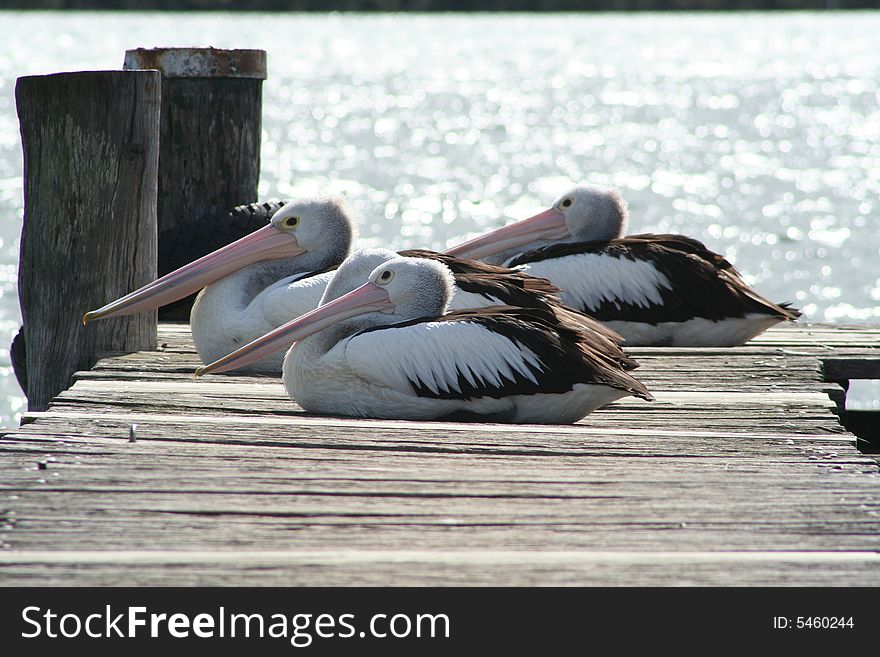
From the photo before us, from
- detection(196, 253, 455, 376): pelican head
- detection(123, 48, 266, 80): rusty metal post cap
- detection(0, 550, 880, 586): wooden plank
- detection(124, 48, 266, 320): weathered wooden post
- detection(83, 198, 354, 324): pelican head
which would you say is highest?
detection(123, 48, 266, 80): rusty metal post cap

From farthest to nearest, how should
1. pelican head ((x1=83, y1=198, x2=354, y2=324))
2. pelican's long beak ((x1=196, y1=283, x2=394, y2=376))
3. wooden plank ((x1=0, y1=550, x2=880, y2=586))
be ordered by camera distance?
pelican head ((x1=83, y1=198, x2=354, y2=324)), pelican's long beak ((x1=196, y1=283, x2=394, y2=376)), wooden plank ((x1=0, y1=550, x2=880, y2=586))

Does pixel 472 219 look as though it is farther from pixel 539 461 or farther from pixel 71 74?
pixel 539 461

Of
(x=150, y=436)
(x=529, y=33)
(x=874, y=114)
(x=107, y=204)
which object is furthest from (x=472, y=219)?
(x=529, y=33)

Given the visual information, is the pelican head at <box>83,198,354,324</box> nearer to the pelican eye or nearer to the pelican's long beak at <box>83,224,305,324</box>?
the pelican's long beak at <box>83,224,305,324</box>

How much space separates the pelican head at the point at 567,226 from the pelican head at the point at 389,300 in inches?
73.0

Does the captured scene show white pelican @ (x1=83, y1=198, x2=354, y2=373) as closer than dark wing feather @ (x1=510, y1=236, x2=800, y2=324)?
Yes

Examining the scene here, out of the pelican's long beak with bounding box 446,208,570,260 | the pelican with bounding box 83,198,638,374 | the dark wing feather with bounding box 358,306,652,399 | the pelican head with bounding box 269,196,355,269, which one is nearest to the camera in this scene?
the dark wing feather with bounding box 358,306,652,399

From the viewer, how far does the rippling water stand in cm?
1608

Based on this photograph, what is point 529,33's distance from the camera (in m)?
61.4

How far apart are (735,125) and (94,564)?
1082 inches

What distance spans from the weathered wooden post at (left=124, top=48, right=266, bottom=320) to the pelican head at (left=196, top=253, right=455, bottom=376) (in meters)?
2.00

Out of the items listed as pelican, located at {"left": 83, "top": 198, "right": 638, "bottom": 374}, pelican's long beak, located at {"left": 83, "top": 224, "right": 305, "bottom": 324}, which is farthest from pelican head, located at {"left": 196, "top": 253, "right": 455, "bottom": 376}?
pelican's long beak, located at {"left": 83, "top": 224, "right": 305, "bottom": 324}
